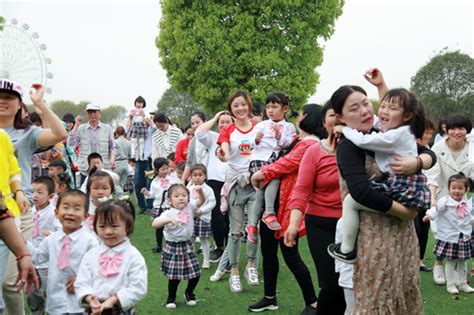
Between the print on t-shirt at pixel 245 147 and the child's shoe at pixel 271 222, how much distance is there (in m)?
1.24

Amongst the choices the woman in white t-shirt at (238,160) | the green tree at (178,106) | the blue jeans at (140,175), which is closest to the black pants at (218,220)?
the woman in white t-shirt at (238,160)

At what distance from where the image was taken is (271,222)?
5.37 m

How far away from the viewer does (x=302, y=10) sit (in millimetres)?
27422

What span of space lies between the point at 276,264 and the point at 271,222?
524mm

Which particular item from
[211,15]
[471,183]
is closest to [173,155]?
[471,183]

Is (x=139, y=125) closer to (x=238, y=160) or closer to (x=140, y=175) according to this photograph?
(x=140, y=175)

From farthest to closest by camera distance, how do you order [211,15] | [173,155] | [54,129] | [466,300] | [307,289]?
[211,15]
[173,155]
[466,300]
[307,289]
[54,129]

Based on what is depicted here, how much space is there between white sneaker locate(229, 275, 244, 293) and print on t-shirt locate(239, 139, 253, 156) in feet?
4.67

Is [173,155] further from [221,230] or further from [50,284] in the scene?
[50,284]

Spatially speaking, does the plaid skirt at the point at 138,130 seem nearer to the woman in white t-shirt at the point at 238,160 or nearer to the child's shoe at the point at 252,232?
the woman in white t-shirt at the point at 238,160

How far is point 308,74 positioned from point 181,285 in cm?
2169

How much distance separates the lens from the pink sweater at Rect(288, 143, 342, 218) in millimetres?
4309

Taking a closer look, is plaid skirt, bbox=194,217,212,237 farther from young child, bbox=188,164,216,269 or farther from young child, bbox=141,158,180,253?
young child, bbox=141,158,180,253

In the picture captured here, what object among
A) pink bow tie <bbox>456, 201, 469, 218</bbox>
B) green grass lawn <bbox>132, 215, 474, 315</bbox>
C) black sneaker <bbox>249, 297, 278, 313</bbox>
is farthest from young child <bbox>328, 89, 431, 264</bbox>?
pink bow tie <bbox>456, 201, 469, 218</bbox>
